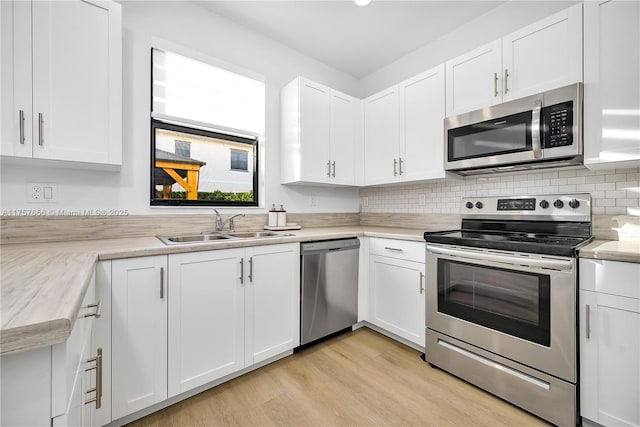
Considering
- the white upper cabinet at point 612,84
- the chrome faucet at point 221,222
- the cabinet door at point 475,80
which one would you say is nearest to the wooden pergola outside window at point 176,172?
the chrome faucet at point 221,222

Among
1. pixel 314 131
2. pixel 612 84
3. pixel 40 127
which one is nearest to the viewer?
pixel 40 127

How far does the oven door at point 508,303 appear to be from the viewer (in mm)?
1461

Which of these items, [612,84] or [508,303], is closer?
[612,84]

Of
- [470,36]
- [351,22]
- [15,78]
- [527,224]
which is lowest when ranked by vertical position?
[527,224]

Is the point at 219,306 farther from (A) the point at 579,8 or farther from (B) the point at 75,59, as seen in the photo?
(A) the point at 579,8

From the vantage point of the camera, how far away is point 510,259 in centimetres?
163

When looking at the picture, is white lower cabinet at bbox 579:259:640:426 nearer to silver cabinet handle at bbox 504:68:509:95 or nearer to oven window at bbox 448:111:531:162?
oven window at bbox 448:111:531:162

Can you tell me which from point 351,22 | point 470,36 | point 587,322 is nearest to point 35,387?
point 587,322

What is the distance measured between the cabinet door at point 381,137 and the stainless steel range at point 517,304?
0.98m

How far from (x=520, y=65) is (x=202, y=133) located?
2.41 m

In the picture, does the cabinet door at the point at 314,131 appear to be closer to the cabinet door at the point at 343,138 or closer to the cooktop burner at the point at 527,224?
the cabinet door at the point at 343,138

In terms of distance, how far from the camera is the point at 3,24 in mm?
1329

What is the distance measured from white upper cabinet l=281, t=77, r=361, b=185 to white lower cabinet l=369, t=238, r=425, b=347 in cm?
83

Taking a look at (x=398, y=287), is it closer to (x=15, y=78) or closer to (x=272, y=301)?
(x=272, y=301)
